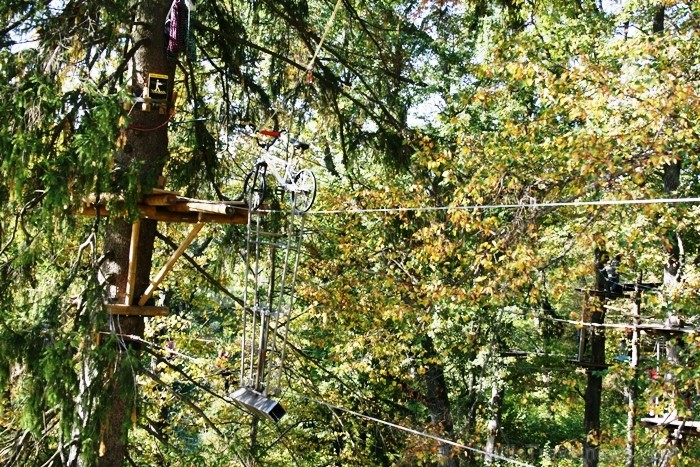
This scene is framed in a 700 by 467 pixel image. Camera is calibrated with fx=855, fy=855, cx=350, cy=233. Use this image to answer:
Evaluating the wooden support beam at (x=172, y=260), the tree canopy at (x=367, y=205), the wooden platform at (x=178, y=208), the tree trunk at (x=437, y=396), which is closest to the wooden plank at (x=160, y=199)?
the wooden platform at (x=178, y=208)

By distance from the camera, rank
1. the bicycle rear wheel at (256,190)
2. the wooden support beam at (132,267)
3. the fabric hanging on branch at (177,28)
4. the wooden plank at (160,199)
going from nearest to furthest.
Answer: the bicycle rear wheel at (256,190)
the wooden plank at (160,199)
the wooden support beam at (132,267)
the fabric hanging on branch at (177,28)

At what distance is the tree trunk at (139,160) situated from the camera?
678cm

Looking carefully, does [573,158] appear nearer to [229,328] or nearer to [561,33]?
[561,33]

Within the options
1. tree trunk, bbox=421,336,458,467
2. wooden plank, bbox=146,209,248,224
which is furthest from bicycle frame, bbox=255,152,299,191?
tree trunk, bbox=421,336,458,467

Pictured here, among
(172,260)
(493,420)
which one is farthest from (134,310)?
(493,420)

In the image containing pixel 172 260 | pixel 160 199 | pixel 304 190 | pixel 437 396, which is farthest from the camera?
pixel 437 396

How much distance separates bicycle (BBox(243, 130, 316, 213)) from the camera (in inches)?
224

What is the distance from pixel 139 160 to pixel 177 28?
3.69 ft

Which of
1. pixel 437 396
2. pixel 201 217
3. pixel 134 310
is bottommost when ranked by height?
pixel 437 396

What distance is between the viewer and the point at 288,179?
572cm

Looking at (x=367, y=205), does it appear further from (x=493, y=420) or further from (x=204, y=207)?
(x=493, y=420)

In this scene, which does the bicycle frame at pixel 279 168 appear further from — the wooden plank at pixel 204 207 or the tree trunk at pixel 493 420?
the tree trunk at pixel 493 420

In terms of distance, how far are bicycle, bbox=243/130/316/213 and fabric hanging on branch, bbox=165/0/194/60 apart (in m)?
1.26

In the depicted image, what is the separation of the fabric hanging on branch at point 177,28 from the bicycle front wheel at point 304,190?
181 centimetres
